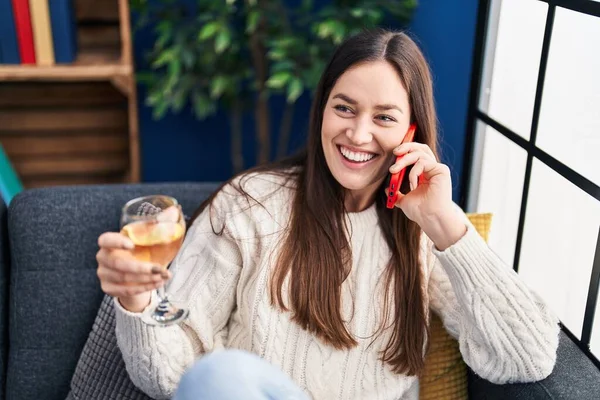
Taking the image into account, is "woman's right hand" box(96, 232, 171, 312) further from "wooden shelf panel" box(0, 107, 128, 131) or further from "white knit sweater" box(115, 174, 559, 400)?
"wooden shelf panel" box(0, 107, 128, 131)

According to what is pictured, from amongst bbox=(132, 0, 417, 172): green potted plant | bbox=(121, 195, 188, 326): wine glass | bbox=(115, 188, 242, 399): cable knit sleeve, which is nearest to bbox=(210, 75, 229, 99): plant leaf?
bbox=(132, 0, 417, 172): green potted plant

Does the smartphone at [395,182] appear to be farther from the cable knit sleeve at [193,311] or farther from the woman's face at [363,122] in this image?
the cable knit sleeve at [193,311]

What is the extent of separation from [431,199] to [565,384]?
398 millimetres

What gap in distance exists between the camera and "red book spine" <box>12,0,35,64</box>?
2.40 m

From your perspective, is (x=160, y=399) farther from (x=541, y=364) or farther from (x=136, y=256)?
(x=541, y=364)

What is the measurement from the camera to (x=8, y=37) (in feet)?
8.07

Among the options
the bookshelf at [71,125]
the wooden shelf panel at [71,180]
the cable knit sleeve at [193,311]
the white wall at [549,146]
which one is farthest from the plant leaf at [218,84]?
the cable knit sleeve at [193,311]

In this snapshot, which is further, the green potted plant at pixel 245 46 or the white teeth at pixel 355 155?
the green potted plant at pixel 245 46

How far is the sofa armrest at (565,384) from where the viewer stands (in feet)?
4.01

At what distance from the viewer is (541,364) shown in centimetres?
126

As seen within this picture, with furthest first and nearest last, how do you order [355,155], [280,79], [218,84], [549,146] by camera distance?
[218,84] → [280,79] → [549,146] → [355,155]

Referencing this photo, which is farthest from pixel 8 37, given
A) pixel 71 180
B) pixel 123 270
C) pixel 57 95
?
pixel 123 270

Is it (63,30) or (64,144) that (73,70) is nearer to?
(63,30)

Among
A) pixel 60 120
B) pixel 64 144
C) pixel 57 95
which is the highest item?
pixel 57 95
